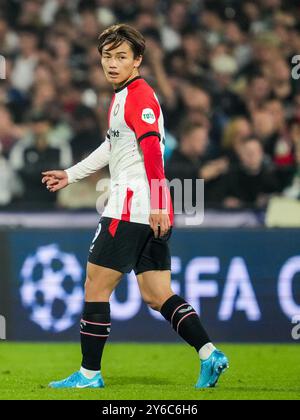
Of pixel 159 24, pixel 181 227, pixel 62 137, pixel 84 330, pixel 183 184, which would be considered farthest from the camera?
pixel 159 24

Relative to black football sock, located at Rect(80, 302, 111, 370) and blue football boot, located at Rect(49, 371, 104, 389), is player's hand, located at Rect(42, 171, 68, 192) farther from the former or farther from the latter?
blue football boot, located at Rect(49, 371, 104, 389)

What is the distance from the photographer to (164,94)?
1242 cm

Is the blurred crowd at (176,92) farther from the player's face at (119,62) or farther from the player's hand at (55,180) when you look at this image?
the player's face at (119,62)

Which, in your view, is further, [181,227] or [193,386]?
[181,227]

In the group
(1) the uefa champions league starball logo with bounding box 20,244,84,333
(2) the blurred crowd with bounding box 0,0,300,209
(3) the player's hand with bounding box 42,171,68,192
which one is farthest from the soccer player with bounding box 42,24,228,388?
(2) the blurred crowd with bounding box 0,0,300,209

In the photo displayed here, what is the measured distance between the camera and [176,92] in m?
12.5

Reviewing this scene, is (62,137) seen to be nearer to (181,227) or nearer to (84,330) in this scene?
(181,227)

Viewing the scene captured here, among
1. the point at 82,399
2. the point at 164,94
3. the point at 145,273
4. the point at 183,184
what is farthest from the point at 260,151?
the point at 82,399

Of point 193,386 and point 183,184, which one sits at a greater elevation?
point 183,184

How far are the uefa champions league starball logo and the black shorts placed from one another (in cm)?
327

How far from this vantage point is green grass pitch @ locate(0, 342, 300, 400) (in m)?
6.44

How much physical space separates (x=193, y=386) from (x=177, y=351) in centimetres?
260

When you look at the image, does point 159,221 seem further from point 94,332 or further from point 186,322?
point 94,332

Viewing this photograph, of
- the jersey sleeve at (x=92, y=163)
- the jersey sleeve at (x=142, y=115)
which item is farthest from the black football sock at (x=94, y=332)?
the jersey sleeve at (x=142, y=115)
